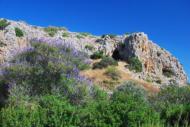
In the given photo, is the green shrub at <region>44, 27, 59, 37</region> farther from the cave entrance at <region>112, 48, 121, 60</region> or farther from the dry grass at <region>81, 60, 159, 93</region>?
the dry grass at <region>81, 60, 159, 93</region>

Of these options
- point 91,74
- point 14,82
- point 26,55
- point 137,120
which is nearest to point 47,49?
point 26,55

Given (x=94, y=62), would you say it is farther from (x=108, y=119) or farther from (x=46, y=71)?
(x=108, y=119)

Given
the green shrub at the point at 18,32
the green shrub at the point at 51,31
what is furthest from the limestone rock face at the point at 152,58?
the green shrub at the point at 18,32

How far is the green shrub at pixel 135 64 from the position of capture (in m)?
58.2

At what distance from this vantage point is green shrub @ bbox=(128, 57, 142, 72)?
5825 cm

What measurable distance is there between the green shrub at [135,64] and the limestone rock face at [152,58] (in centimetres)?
86

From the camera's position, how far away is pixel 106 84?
4803 cm

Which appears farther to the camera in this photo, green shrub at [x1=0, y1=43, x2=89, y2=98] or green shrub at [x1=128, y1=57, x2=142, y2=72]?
green shrub at [x1=128, y1=57, x2=142, y2=72]

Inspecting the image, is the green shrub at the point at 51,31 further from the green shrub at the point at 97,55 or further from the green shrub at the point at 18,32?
the green shrub at the point at 18,32

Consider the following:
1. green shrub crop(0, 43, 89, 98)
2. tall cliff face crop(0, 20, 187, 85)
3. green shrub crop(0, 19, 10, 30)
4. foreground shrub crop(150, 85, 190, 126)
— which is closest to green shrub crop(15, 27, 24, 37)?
tall cliff face crop(0, 20, 187, 85)

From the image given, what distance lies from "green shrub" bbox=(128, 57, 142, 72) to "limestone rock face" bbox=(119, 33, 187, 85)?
2.81 ft

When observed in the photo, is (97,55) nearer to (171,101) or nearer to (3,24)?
(3,24)

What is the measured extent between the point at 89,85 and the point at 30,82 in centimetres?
294

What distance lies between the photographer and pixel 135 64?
5906cm
